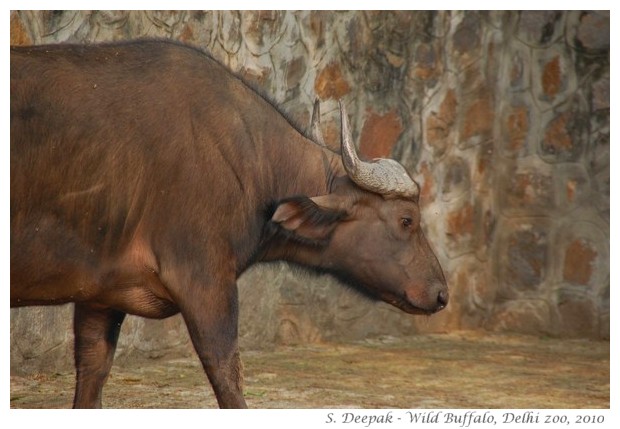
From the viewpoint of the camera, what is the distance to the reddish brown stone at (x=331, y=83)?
8.09 metres

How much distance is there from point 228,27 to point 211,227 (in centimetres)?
331

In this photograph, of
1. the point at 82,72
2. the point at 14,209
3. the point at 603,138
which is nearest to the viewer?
the point at 14,209

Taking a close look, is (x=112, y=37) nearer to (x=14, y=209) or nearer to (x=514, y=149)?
(x=14, y=209)

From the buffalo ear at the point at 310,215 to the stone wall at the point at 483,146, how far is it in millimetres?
3038

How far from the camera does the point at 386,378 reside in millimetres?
7094

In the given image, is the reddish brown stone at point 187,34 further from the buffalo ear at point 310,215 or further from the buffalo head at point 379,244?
the buffalo ear at point 310,215

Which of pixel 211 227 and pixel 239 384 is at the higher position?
pixel 211 227

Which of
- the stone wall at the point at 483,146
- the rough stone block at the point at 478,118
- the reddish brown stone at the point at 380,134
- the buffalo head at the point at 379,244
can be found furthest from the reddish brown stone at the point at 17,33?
the rough stone block at the point at 478,118

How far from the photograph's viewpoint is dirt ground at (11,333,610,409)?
6203 millimetres

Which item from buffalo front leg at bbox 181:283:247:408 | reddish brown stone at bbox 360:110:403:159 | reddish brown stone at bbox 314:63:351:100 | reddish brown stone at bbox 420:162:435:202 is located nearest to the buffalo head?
buffalo front leg at bbox 181:283:247:408

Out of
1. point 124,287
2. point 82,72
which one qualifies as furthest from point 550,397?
point 82,72

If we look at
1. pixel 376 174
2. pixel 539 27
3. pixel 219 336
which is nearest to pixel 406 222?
pixel 376 174

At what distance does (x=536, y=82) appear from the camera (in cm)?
904

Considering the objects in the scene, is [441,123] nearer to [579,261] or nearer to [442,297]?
[579,261]
